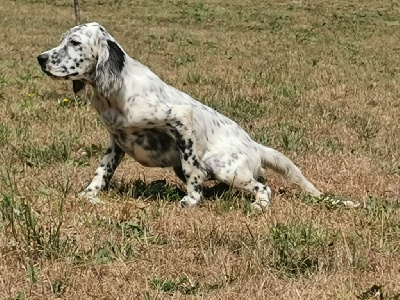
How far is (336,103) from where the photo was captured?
420 inches

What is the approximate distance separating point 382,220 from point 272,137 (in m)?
3.32

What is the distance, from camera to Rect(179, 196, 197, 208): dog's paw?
17.5ft

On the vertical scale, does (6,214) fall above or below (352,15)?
above

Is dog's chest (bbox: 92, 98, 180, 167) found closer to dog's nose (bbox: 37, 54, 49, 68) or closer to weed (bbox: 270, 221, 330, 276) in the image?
Answer: dog's nose (bbox: 37, 54, 49, 68)

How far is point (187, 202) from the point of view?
→ 5.39 m

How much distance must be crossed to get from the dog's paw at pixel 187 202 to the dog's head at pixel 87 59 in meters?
1.02

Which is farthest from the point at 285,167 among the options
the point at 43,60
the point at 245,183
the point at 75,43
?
the point at 43,60

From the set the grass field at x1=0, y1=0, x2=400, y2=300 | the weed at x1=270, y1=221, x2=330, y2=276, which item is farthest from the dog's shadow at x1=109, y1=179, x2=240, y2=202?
the weed at x1=270, y1=221, x2=330, y2=276

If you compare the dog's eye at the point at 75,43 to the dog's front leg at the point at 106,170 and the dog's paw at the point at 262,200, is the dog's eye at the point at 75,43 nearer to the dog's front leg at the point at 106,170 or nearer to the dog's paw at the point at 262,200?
the dog's front leg at the point at 106,170

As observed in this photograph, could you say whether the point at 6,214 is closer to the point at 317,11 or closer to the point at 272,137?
the point at 272,137

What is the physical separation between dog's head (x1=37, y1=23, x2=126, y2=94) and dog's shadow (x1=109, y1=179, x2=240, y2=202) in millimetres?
907

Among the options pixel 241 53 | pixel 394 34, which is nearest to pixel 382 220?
pixel 241 53

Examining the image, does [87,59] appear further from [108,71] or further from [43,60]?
[43,60]

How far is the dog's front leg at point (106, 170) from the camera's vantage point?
5.62 m
